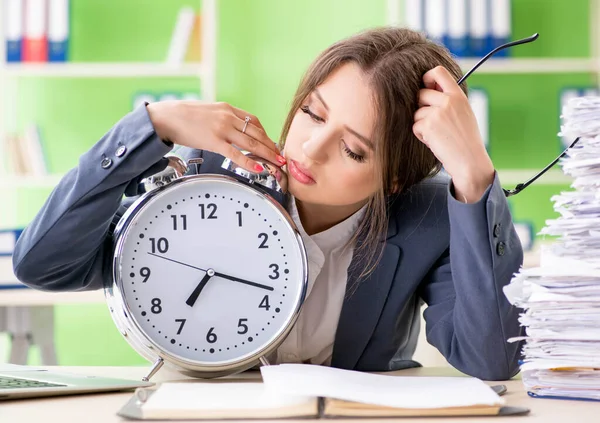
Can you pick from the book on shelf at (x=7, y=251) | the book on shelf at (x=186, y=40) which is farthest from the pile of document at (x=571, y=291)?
the book on shelf at (x=186, y=40)

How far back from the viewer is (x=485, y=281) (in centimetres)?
131

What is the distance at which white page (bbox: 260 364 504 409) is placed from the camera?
36.9 inches

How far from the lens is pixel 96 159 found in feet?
4.43

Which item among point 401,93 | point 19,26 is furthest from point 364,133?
point 19,26

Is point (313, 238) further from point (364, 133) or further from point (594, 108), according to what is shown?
point (594, 108)

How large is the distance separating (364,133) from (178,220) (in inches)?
15.2

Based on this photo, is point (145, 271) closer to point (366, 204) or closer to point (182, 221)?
point (182, 221)

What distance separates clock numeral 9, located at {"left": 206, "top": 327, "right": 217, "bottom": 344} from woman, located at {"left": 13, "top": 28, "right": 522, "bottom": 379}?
0.24m

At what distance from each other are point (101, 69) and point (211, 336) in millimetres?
2934

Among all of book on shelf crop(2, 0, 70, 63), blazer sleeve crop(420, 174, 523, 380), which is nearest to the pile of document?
blazer sleeve crop(420, 174, 523, 380)

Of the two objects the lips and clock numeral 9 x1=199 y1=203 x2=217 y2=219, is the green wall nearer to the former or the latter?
the lips

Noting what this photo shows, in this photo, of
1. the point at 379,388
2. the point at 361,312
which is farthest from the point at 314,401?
the point at 361,312

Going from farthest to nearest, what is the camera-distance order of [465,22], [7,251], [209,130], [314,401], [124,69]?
[124,69], [465,22], [7,251], [209,130], [314,401]

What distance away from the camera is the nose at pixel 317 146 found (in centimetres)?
142
